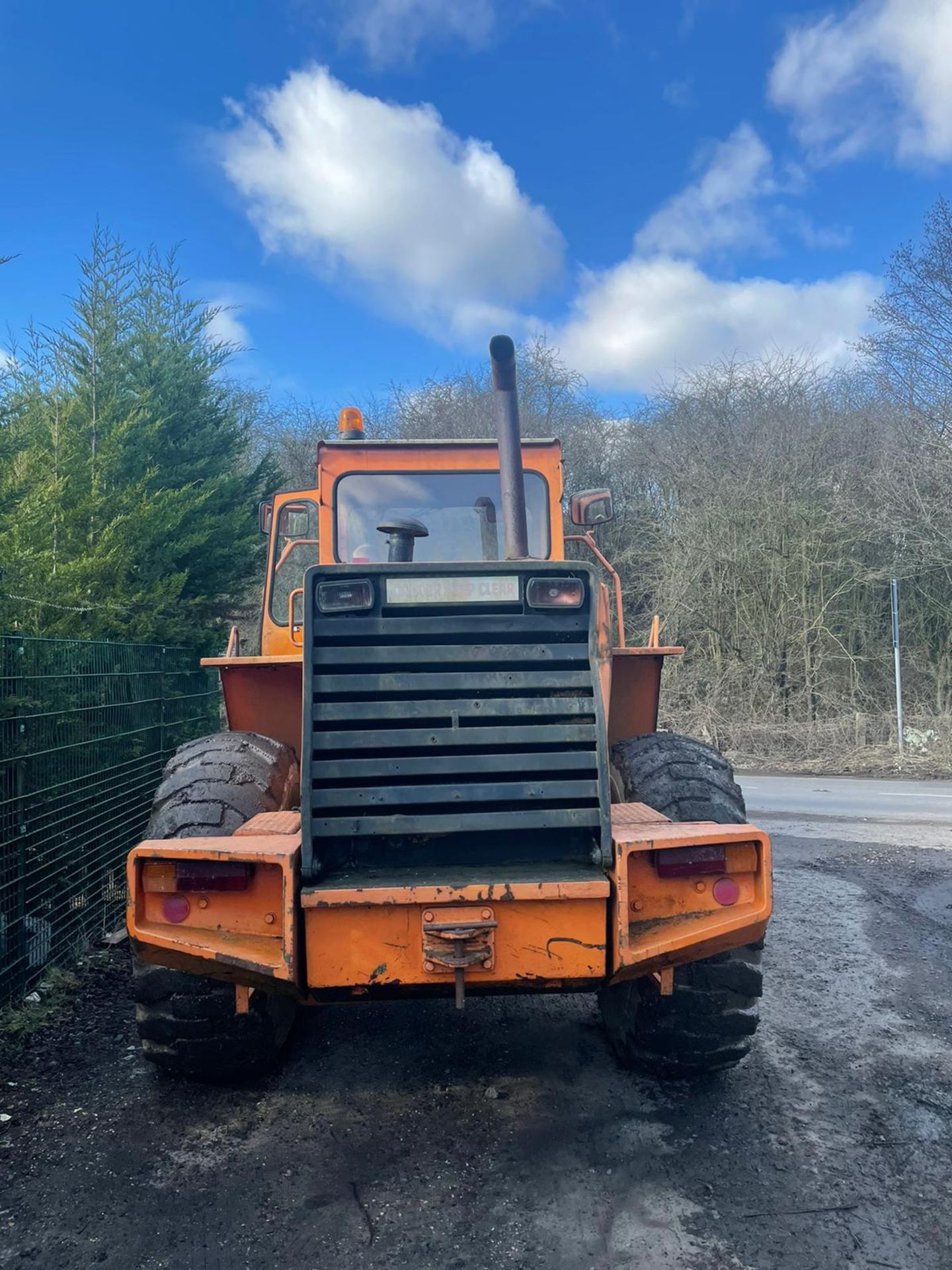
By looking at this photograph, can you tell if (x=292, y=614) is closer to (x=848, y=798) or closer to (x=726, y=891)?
(x=726, y=891)

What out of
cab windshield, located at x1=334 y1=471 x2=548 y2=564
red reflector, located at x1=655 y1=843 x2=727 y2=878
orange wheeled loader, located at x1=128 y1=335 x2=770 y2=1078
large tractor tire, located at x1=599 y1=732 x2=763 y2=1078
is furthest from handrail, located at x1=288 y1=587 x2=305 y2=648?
red reflector, located at x1=655 y1=843 x2=727 y2=878

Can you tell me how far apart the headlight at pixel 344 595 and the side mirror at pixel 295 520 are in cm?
205

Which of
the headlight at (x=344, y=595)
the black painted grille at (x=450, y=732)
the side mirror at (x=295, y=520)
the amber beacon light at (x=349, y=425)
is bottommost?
the black painted grille at (x=450, y=732)

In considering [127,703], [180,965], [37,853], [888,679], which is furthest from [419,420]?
[180,965]

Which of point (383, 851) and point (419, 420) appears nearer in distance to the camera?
point (383, 851)

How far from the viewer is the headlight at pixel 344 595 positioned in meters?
3.25

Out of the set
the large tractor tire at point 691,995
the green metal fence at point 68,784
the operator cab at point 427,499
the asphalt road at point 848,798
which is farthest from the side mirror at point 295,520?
the asphalt road at point 848,798

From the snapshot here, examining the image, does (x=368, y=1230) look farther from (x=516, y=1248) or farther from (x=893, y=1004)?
(x=893, y=1004)

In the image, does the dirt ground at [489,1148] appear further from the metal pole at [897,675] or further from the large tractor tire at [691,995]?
the metal pole at [897,675]

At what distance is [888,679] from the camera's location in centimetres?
1667

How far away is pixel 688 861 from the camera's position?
3055 millimetres

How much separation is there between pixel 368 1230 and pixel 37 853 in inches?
116

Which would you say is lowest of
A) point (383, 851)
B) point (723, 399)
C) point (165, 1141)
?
point (165, 1141)

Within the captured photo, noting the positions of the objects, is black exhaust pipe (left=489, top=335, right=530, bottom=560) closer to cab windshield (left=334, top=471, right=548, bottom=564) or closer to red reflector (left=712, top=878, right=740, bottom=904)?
cab windshield (left=334, top=471, right=548, bottom=564)
